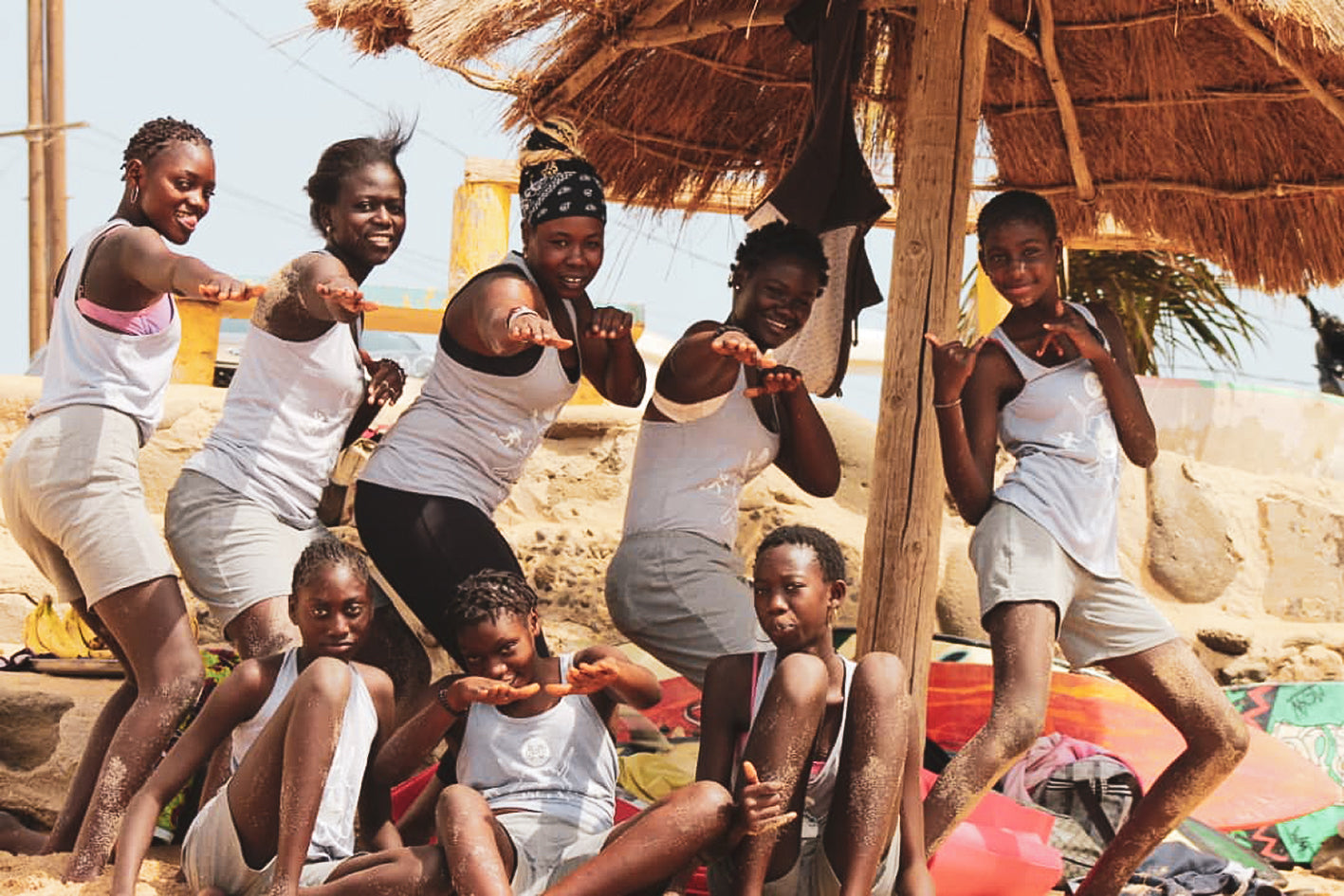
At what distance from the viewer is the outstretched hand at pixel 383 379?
4.54m

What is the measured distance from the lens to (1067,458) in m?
4.46

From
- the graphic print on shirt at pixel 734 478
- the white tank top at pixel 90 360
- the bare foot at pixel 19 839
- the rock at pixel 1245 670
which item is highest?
the white tank top at pixel 90 360

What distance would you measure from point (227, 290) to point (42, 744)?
2.20 metres

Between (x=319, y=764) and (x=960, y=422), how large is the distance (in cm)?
185

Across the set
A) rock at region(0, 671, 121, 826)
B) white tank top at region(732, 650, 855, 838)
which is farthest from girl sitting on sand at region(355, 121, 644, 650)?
rock at region(0, 671, 121, 826)

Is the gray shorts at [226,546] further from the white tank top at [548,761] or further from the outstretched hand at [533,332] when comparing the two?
the outstretched hand at [533,332]

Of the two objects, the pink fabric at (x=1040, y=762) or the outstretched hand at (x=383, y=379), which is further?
the pink fabric at (x=1040, y=762)

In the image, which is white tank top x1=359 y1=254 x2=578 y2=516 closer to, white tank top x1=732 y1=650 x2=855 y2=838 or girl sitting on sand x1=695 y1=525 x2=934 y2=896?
girl sitting on sand x1=695 y1=525 x2=934 y2=896

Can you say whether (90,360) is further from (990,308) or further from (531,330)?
(990,308)

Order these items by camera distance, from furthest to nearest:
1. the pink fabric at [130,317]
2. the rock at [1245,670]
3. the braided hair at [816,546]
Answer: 1. the rock at [1245,670]
2. the pink fabric at [130,317]
3. the braided hair at [816,546]

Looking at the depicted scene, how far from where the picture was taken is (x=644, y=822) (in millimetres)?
3666

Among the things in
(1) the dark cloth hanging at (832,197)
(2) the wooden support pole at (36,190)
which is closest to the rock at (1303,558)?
(1) the dark cloth hanging at (832,197)

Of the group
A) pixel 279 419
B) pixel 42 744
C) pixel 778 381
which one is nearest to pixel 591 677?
pixel 778 381

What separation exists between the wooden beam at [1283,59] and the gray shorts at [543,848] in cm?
289
